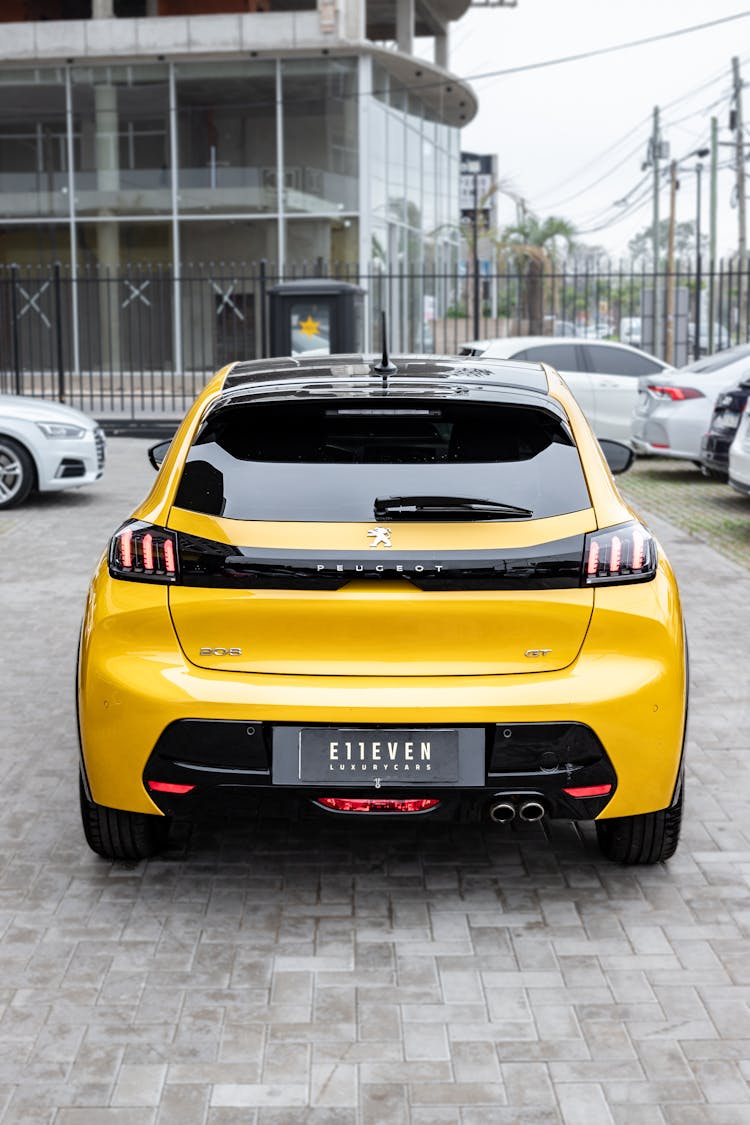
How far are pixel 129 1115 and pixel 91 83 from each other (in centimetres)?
2997

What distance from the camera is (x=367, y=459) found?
410 centimetres

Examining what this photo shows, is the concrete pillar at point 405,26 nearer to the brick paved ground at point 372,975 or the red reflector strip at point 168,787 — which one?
the brick paved ground at point 372,975

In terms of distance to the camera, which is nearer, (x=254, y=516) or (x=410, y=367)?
(x=254, y=516)

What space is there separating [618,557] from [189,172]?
89.8 ft

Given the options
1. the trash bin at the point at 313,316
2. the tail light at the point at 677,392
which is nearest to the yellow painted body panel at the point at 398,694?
the tail light at the point at 677,392

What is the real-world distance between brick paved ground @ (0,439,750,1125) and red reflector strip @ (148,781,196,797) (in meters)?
0.40

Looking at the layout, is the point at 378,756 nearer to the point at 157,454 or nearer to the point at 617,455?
the point at 617,455

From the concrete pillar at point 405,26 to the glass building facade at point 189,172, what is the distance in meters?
4.18

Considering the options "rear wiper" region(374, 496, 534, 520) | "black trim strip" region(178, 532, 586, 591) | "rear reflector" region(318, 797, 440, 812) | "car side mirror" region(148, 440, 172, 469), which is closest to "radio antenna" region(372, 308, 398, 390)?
"rear wiper" region(374, 496, 534, 520)

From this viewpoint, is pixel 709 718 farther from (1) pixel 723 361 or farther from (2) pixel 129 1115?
(1) pixel 723 361

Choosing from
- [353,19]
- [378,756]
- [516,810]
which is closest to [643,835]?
[516,810]

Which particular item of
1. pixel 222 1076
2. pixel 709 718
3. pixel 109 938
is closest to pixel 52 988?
pixel 109 938

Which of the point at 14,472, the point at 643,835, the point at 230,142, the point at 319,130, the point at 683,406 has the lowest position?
the point at 643,835

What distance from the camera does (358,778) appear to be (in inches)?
152
